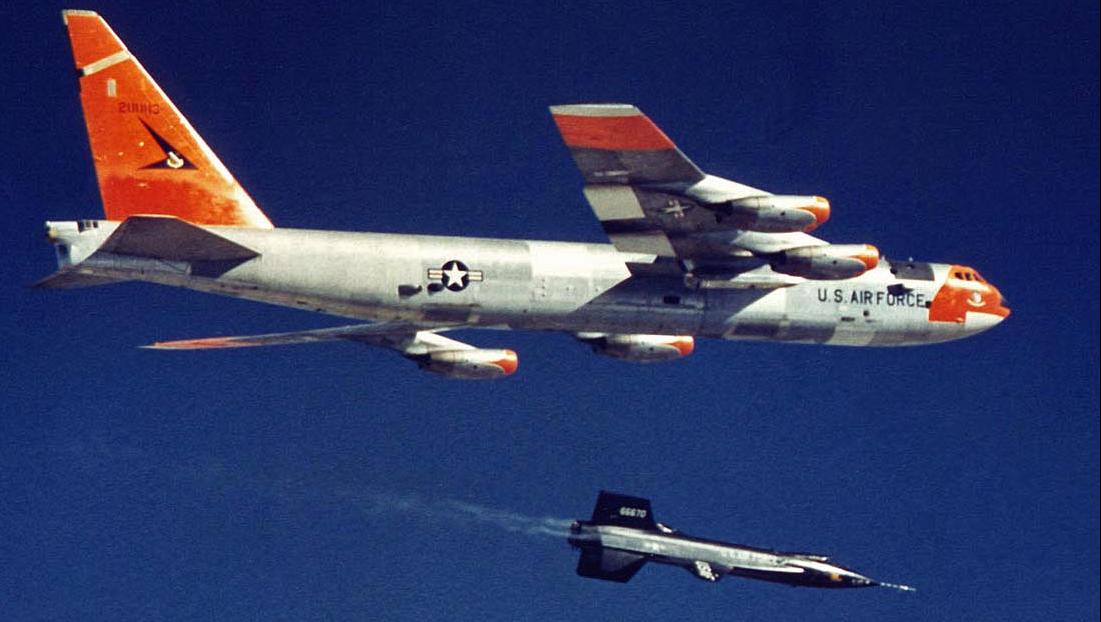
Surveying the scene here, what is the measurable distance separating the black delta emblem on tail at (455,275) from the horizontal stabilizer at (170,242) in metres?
4.21

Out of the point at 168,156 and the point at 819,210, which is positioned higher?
the point at 168,156

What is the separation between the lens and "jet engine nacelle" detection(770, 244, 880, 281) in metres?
37.1

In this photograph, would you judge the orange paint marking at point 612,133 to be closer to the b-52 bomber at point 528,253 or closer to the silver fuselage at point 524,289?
the b-52 bomber at point 528,253

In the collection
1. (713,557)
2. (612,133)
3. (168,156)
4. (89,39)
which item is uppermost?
(89,39)

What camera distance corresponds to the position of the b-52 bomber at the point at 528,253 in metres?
33.4

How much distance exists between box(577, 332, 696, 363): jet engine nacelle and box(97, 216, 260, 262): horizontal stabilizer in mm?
11427

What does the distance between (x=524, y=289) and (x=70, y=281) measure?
1051 cm

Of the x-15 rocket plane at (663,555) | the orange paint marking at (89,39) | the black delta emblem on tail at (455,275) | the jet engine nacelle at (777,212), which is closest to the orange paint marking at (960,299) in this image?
the jet engine nacelle at (777,212)

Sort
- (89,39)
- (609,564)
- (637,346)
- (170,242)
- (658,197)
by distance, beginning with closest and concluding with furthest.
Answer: (170,242) → (658,197) → (89,39) → (637,346) → (609,564)

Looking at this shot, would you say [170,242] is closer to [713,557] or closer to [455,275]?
[455,275]

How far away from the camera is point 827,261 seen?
3703cm

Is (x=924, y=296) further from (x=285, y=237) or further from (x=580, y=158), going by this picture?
(x=285, y=237)

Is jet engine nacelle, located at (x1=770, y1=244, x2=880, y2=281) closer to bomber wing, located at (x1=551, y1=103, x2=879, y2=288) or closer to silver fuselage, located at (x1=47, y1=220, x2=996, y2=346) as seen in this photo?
bomber wing, located at (x1=551, y1=103, x2=879, y2=288)

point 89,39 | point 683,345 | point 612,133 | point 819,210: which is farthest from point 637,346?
point 89,39
